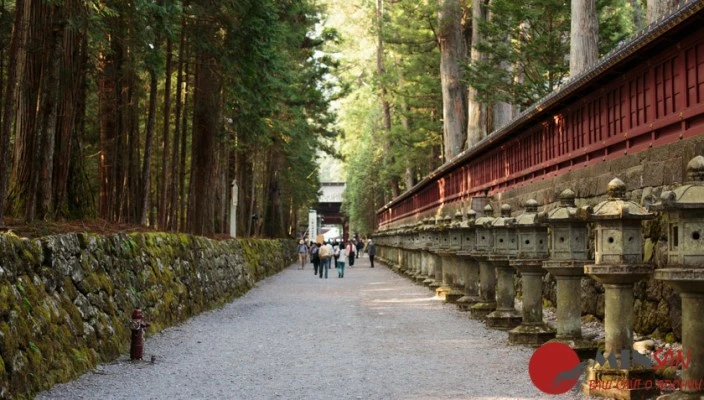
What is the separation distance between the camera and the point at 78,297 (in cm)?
890

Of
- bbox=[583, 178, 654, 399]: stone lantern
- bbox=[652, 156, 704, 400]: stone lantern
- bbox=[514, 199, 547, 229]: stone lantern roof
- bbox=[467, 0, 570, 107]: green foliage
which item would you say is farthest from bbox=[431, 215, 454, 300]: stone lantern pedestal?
bbox=[652, 156, 704, 400]: stone lantern

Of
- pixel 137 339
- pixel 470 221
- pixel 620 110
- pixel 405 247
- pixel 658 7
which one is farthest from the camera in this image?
pixel 405 247

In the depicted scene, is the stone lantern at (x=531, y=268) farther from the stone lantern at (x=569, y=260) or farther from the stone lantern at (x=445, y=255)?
the stone lantern at (x=445, y=255)

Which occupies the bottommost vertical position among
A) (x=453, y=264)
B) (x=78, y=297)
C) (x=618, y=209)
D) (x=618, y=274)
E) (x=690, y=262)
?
(x=78, y=297)

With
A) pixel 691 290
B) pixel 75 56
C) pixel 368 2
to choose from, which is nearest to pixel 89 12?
pixel 75 56

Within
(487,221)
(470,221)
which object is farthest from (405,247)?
(487,221)

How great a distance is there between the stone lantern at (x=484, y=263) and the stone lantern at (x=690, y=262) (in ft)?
24.8

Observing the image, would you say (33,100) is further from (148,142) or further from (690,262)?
(690,262)

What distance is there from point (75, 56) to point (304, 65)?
2455cm

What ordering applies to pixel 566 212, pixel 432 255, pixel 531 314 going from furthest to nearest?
pixel 432 255
pixel 531 314
pixel 566 212

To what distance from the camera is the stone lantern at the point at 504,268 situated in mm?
12070

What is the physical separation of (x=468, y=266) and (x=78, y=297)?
30.7 feet

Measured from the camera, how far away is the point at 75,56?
1302cm

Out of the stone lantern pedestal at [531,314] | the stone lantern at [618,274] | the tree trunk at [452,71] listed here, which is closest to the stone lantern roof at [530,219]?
the stone lantern pedestal at [531,314]
